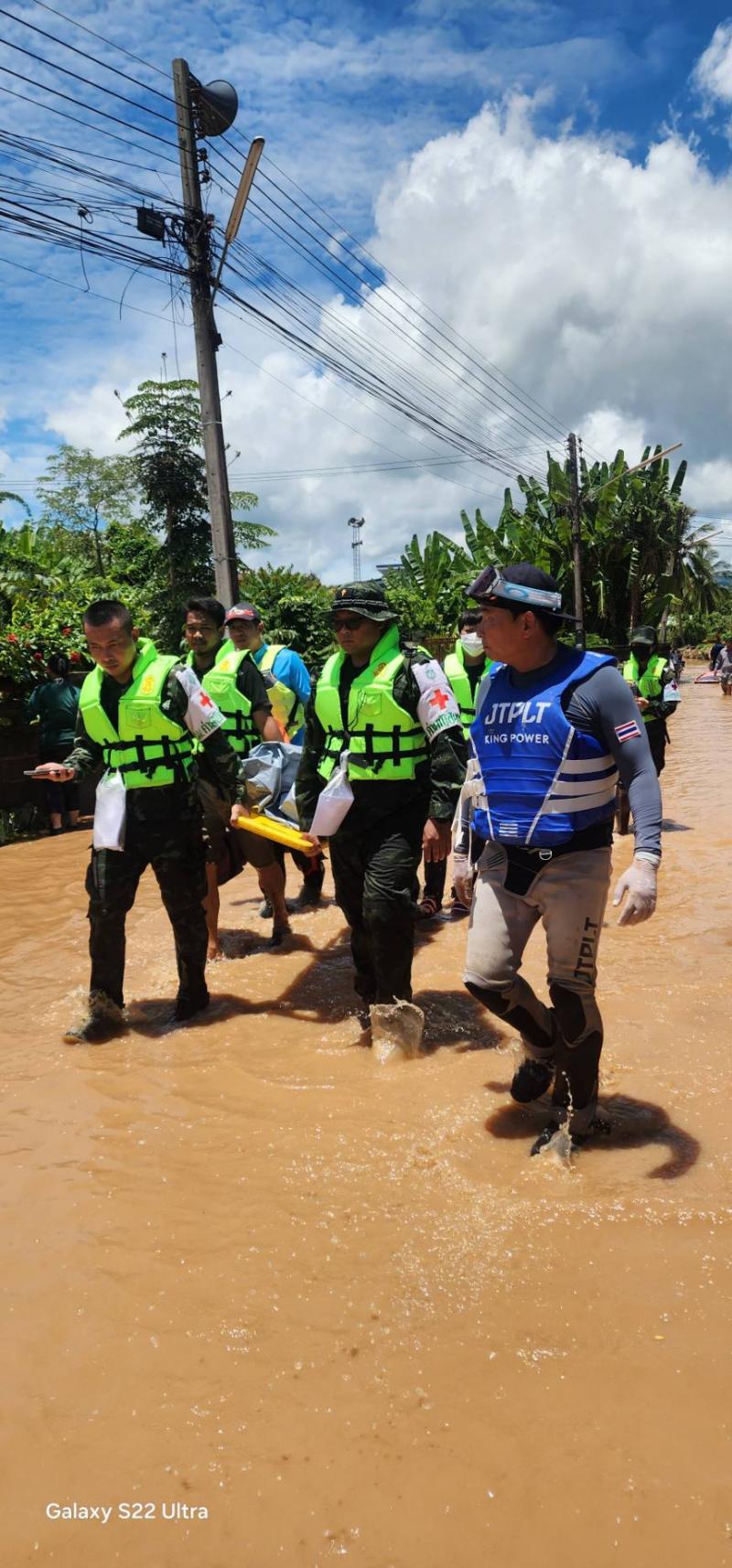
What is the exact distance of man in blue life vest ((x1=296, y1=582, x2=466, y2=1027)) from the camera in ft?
14.2

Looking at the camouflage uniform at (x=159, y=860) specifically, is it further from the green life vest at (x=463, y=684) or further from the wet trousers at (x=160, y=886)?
the green life vest at (x=463, y=684)

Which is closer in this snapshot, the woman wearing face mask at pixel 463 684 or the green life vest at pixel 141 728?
the green life vest at pixel 141 728

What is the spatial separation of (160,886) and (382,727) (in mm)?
1430

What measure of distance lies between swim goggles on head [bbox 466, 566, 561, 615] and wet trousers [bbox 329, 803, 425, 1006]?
1.41m

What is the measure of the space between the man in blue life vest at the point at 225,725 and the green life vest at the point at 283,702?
0.61m

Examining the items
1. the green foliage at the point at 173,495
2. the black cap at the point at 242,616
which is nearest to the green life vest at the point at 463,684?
the black cap at the point at 242,616

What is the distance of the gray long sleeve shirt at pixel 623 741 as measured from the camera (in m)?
3.14

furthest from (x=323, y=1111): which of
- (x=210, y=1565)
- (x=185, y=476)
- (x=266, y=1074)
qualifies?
(x=185, y=476)

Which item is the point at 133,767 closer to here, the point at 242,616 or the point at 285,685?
the point at 242,616

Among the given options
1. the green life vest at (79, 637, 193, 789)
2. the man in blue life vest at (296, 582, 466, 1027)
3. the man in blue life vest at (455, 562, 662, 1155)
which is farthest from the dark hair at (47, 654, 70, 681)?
the man in blue life vest at (455, 562, 662, 1155)

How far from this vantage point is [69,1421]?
243cm

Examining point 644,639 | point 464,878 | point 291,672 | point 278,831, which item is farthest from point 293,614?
point 464,878

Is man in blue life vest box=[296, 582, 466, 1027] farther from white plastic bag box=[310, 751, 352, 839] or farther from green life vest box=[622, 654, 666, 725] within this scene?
green life vest box=[622, 654, 666, 725]

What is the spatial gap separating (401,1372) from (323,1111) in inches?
58.7
